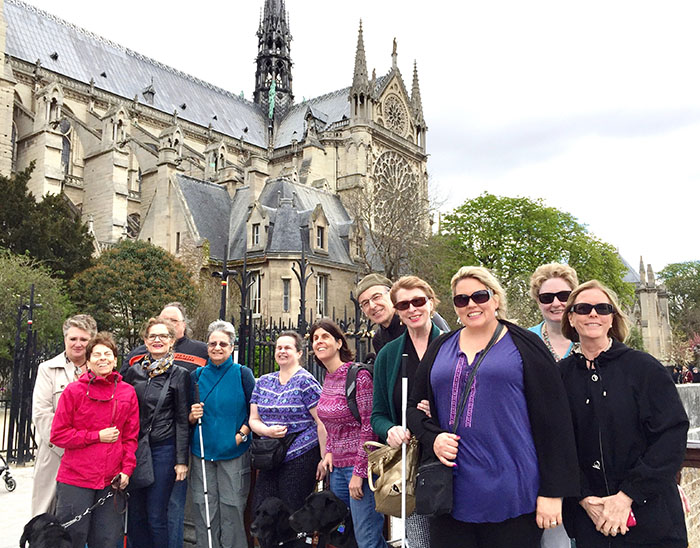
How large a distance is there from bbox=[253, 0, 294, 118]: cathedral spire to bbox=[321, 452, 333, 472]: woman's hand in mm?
57387

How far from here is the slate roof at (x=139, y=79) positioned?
38625 millimetres

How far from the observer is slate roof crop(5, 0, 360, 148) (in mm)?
38625

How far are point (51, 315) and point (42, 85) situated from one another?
2335 centimetres

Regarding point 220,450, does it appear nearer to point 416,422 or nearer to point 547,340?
point 416,422

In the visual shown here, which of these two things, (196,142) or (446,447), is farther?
(196,142)

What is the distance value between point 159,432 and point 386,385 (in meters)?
1.99

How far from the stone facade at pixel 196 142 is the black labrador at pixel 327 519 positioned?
60.6ft

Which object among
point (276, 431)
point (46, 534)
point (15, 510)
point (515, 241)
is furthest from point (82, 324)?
point (515, 241)

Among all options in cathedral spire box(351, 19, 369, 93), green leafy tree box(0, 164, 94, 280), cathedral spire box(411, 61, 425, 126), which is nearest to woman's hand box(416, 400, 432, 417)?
green leafy tree box(0, 164, 94, 280)

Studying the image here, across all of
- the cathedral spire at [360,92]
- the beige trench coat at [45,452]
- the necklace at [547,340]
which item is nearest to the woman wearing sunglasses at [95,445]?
the beige trench coat at [45,452]

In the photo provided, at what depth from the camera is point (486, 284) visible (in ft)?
9.17

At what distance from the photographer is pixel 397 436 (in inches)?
112

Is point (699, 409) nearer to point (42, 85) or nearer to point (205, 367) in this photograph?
point (205, 367)

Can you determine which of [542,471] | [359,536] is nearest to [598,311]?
[542,471]
